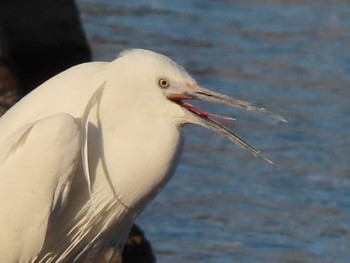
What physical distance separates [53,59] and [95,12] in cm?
429

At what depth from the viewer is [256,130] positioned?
12164 mm

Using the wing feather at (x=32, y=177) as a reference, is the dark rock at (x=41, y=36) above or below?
below

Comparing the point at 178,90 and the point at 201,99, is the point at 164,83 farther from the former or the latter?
the point at 201,99

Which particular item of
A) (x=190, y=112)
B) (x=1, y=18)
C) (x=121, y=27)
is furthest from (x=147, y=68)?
(x=121, y=27)

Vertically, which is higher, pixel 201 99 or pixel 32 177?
pixel 201 99

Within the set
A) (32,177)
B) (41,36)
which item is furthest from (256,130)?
(32,177)

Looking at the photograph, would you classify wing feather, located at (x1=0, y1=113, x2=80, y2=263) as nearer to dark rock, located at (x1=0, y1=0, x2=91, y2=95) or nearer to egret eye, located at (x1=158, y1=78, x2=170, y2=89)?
egret eye, located at (x1=158, y1=78, x2=170, y2=89)

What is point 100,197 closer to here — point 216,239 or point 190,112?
point 190,112

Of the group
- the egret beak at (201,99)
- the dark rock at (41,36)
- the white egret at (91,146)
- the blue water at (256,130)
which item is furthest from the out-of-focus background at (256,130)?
the egret beak at (201,99)

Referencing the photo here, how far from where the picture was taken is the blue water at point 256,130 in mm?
10234

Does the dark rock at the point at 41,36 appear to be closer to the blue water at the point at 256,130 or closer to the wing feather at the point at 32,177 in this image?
the blue water at the point at 256,130

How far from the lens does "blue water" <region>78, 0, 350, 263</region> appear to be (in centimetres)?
1023

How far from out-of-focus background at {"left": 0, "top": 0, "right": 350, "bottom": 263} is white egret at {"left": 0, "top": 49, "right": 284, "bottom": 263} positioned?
291 cm

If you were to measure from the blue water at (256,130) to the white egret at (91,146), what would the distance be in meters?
2.90
